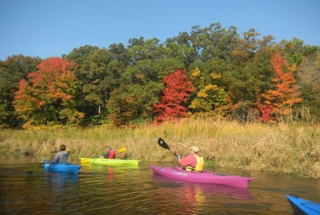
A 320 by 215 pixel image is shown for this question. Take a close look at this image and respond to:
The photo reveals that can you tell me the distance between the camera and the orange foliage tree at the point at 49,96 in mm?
31859

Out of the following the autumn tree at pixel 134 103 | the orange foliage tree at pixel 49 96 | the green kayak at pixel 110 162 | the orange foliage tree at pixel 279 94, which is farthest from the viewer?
the orange foliage tree at pixel 49 96

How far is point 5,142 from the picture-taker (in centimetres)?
1992

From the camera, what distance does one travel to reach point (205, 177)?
9.90 m

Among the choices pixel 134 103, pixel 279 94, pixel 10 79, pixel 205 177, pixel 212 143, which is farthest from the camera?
pixel 10 79

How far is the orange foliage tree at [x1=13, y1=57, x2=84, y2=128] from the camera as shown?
3186cm

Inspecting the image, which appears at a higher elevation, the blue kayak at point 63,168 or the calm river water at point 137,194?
the blue kayak at point 63,168

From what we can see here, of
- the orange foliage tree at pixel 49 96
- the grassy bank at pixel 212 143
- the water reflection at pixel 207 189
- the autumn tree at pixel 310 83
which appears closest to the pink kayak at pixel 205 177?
the water reflection at pixel 207 189

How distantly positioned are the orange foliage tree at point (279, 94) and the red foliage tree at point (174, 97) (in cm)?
710

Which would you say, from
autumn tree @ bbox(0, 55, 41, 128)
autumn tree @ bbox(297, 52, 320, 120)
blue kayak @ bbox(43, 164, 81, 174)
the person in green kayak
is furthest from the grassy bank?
autumn tree @ bbox(0, 55, 41, 128)

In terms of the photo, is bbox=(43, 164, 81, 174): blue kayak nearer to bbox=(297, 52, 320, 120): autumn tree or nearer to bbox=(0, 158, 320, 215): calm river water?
bbox=(0, 158, 320, 215): calm river water

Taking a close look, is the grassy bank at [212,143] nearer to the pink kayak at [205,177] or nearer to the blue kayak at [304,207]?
the pink kayak at [205,177]

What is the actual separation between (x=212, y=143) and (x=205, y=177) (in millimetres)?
4803

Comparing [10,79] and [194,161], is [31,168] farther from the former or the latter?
[10,79]

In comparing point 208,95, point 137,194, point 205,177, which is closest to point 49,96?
point 208,95
